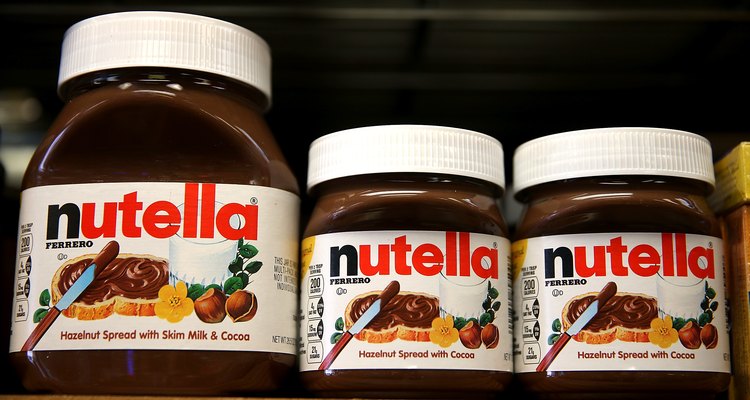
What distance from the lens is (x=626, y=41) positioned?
1.04 m

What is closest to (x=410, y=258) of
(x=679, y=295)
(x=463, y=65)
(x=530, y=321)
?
(x=530, y=321)

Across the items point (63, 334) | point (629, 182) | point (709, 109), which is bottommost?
point (63, 334)

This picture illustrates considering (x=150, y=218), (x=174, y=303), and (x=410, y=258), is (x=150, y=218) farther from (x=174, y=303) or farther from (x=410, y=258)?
(x=410, y=258)

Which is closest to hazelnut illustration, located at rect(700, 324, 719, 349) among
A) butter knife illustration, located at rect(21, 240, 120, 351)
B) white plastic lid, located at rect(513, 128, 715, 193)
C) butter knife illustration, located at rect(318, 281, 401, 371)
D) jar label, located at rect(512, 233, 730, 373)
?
jar label, located at rect(512, 233, 730, 373)

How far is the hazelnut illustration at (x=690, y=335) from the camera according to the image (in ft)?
2.36

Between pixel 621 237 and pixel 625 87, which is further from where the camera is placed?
pixel 625 87

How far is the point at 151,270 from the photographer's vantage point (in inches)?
27.6

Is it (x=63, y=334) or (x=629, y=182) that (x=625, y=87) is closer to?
(x=629, y=182)

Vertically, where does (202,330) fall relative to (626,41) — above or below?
below

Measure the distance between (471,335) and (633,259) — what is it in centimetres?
15

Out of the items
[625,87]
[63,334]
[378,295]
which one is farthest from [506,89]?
[63,334]

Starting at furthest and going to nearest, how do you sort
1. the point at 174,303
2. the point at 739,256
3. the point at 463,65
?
the point at 463,65
the point at 739,256
the point at 174,303

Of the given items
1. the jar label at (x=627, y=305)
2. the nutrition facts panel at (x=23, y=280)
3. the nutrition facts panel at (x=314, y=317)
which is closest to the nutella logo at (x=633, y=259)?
the jar label at (x=627, y=305)

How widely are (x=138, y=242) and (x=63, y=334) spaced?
94mm
